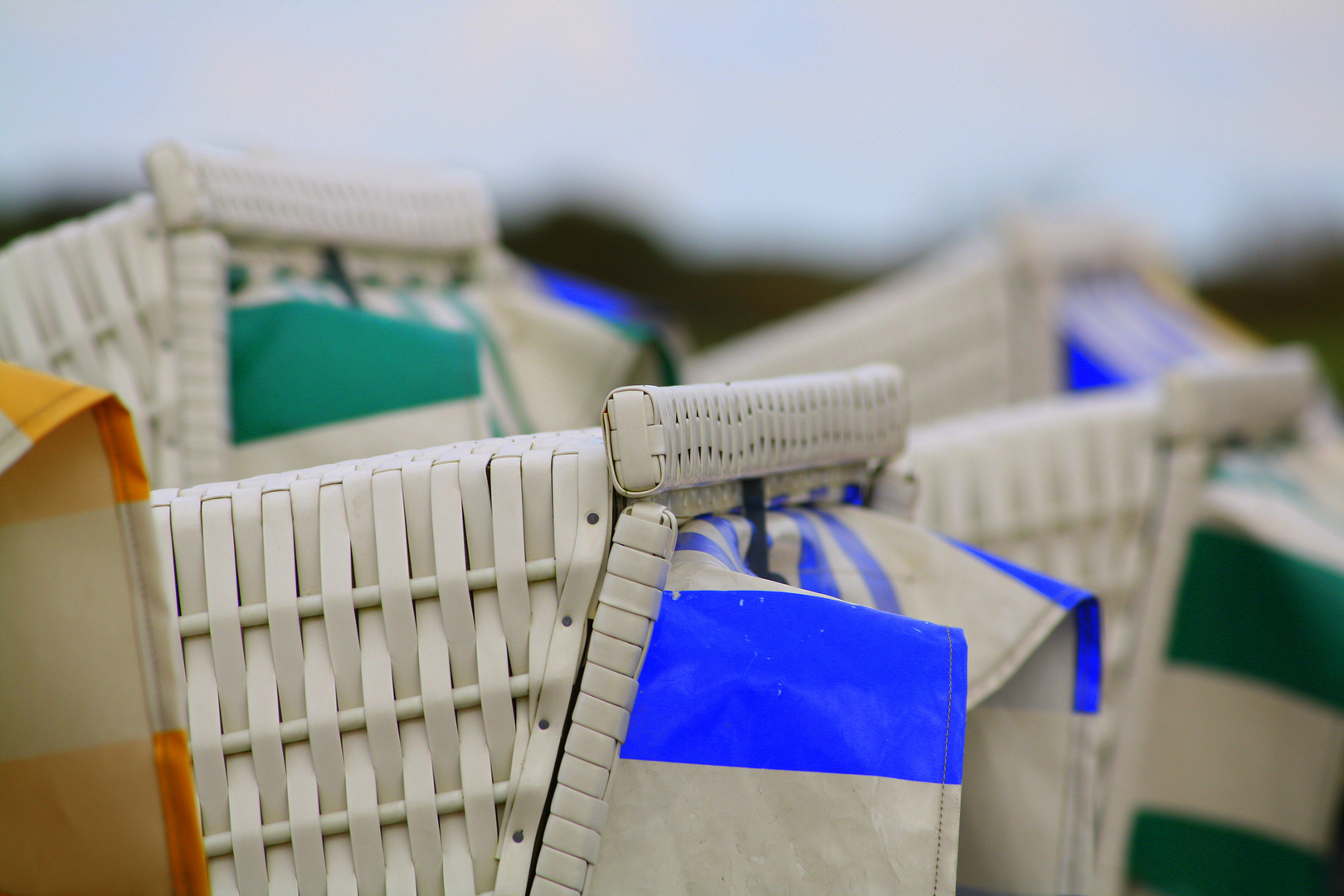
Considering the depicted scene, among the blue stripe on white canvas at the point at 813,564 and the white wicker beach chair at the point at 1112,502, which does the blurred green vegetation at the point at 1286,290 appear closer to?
the white wicker beach chair at the point at 1112,502

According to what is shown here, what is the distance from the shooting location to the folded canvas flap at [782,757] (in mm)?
1041

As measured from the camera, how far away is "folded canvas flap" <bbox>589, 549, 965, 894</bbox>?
1041 mm

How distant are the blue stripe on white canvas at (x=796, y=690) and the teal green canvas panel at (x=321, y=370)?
85 cm

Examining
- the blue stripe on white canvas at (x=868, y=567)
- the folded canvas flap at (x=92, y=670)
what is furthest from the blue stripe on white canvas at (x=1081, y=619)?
the folded canvas flap at (x=92, y=670)

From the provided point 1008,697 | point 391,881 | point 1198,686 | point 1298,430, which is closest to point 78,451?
point 391,881

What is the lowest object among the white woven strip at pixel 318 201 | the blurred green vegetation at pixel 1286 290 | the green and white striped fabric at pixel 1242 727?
the blurred green vegetation at pixel 1286 290

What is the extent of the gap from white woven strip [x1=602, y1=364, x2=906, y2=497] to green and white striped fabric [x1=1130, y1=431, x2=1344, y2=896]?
37.3 inches

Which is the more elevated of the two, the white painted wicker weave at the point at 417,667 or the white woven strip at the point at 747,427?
the white woven strip at the point at 747,427

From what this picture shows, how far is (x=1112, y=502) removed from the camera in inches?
87.0

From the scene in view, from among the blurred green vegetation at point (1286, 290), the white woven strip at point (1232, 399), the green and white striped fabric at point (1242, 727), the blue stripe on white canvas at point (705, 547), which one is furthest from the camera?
the blurred green vegetation at point (1286, 290)

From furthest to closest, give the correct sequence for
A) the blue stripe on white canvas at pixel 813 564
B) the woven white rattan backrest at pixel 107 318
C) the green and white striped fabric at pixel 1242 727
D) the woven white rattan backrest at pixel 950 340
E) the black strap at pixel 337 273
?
the woven white rattan backrest at pixel 950 340, the green and white striped fabric at pixel 1242 727, the black strap at pixel 337 273, the woven white rattan backrest at pixel 107 318, the blue stripe on white canvas at pixel 813 564

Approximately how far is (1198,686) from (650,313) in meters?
1.23

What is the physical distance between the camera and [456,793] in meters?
1.06

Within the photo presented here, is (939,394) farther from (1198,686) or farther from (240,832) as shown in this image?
(240,832)
